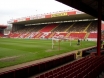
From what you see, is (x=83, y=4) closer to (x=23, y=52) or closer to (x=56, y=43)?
(x=23, y=52)

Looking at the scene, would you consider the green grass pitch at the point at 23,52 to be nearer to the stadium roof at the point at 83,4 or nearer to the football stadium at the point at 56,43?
the football stadium at the point at 56,43

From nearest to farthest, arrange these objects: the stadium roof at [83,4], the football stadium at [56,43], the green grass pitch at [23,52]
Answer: the stadium roof at [83,4] < the football stadium at [56,43] < the green grass pitch at [23,52]

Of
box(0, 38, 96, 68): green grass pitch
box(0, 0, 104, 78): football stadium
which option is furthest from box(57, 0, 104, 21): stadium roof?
box(0, 38, 96, 68): green grass pitch

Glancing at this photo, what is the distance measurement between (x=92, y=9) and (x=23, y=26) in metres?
61.5

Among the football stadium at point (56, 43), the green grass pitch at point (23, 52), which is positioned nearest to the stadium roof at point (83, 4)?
the football stadium at point (56, 43)

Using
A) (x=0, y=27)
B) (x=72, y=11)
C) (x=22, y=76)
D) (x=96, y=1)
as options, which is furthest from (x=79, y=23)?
(x=22, y=76)

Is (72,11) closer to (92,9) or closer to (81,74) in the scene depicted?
(92,9)

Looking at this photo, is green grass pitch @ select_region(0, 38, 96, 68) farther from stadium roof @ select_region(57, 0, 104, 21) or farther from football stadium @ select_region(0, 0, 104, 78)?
stadium roof @ select_region(57, 0, 104, 21)

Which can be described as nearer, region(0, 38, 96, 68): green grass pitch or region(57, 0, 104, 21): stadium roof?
region(57, 0, 104, 21): stadium roof

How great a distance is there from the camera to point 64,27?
172 ft

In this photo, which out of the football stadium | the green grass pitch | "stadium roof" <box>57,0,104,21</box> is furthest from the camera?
the green grass pitch

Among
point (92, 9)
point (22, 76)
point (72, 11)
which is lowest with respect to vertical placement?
point (22, 76)

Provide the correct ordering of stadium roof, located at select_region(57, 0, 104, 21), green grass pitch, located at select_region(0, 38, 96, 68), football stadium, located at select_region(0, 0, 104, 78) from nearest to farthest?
stadium roof, located at select_region(57, 0, 104, 21) → football stadium, located at select_region(0, 0, 104, 78) → green grass pitch, located at select_region(0, 38, 96, 68)

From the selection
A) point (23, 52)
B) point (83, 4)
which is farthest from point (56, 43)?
point (83, 4)
